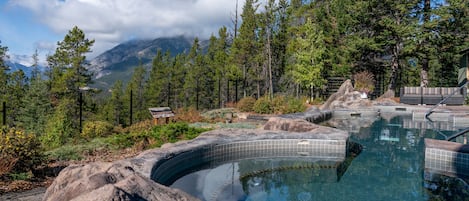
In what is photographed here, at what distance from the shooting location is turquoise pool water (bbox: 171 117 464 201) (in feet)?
15.2

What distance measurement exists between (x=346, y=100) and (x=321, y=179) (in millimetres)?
11562

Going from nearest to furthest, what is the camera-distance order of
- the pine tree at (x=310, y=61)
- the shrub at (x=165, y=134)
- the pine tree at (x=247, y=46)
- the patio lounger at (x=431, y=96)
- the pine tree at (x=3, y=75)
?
the shrub at (x=165, y=134) → the patio lounger at (x=431, y=96) → the pine tree at (x=310, y=61) → the pine tree at (x=247, y=46) → the pine tree at (x=3, y=75)

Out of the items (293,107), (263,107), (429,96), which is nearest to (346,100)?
(293,107)

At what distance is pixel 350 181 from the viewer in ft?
17.3

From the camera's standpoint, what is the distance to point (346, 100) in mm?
16297

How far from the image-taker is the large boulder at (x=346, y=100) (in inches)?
621

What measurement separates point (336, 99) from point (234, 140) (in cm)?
1087

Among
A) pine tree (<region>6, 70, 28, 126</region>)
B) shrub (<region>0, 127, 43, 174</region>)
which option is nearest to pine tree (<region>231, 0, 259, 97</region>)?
pine tree (<region>6, 70, 28, 126</region>)

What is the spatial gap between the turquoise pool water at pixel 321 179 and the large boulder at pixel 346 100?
8128mm

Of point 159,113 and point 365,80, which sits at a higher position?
point 365,80

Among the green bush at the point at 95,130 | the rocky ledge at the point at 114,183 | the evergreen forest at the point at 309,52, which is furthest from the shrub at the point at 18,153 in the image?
the evergreen forest at the point at 309,52

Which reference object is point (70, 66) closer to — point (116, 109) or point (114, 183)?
point (116, 109)

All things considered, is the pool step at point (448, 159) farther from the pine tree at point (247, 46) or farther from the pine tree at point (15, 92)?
the pine tree at point (15, 92)

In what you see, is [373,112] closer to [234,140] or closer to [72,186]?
[234,140]
